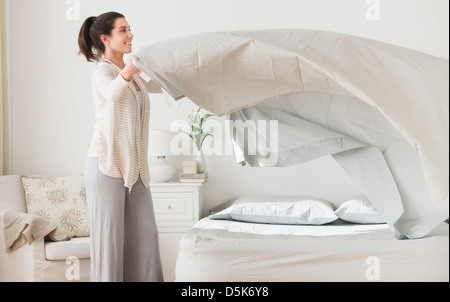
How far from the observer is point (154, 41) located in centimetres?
402

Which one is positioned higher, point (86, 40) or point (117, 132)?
point (86, 40)

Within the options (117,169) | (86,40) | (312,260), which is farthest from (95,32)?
(312,260)

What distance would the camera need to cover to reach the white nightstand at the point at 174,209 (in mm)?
3639

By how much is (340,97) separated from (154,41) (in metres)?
2.30

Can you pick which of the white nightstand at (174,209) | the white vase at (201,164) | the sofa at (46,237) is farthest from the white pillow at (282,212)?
the sofa at (46,237)

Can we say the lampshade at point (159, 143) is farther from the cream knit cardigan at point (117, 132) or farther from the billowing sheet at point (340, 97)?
the billowing sheet at point (340, 97)

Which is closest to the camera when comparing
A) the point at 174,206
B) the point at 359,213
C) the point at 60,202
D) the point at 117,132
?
the point at 117,132

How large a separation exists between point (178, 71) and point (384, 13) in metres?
2.59

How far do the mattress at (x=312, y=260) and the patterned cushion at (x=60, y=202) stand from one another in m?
1.59

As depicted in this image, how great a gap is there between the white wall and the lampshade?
0.35 metres

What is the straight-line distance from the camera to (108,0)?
410cm

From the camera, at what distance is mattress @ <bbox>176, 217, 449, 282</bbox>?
6.48ft

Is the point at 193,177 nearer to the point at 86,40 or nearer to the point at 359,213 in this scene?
the point at 359,213

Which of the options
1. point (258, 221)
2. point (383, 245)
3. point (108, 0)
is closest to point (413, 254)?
point (383, 245)
